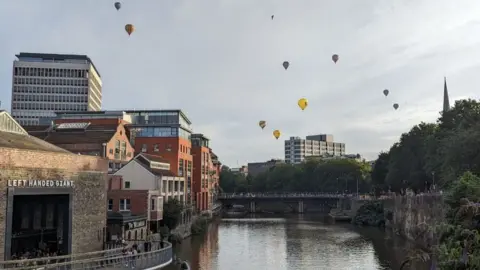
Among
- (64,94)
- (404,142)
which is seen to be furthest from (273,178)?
(404,142)

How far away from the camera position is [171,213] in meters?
62.9

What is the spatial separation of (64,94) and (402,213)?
121m

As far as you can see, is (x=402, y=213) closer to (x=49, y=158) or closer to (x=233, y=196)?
(x=49, y=158)

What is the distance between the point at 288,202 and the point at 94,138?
302 feet

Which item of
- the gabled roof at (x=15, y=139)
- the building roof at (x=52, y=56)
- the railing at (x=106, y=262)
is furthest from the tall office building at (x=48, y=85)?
the railing at (x=106, y=262)

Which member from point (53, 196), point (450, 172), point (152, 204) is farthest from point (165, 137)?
point (53, 196)

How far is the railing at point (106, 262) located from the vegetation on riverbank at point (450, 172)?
757 inches

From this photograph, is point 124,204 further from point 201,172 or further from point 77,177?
point 201,172

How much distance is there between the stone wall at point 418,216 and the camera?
55.1 m

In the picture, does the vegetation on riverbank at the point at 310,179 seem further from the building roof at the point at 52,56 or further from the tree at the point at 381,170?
the building roof at the point at 52,56

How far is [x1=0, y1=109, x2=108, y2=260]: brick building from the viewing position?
33.2m

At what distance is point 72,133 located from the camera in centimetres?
7438

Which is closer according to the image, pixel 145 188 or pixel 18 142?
pixel 18 142

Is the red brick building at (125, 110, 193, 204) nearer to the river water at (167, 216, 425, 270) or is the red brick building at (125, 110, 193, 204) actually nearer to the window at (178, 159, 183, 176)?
the window at (178, 159, 183, 176)
